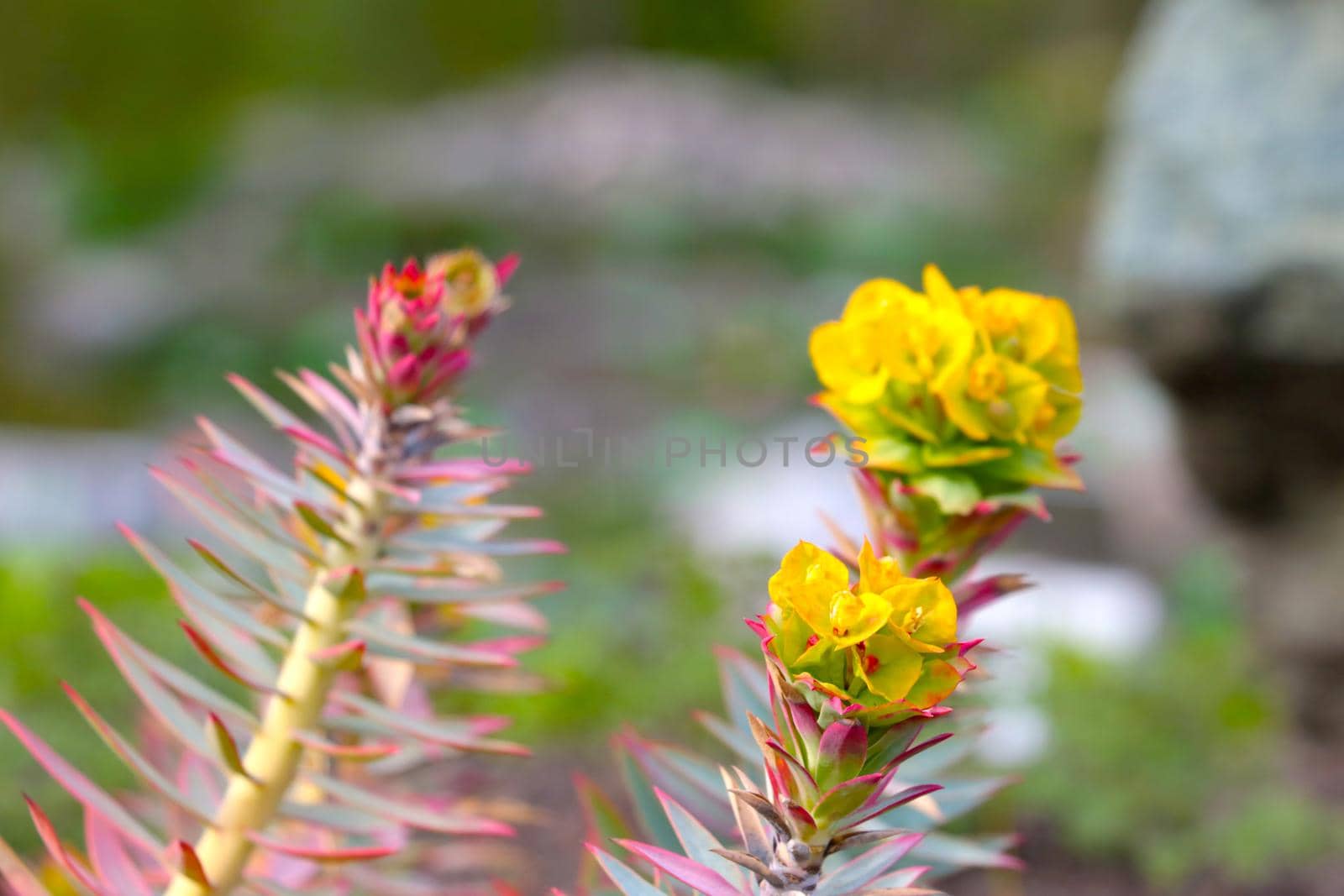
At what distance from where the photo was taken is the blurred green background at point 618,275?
221 centimetres

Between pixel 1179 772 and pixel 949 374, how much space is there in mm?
1606

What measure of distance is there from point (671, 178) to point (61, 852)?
7.82 metres

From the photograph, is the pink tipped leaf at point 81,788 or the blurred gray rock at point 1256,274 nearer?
the pink tipped leaf at point 81,788

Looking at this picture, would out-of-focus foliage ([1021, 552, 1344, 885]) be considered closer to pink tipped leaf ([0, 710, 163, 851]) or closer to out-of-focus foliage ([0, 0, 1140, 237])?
pink tipped leaf ([0, 710, 163, 851])

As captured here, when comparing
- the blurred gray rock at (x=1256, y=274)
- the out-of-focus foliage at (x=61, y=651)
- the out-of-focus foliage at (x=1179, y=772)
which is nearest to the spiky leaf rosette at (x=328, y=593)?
the out-of-focus foliage at (x=61, y=651)

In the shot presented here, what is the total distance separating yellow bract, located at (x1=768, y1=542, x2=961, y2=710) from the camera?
1.75ft

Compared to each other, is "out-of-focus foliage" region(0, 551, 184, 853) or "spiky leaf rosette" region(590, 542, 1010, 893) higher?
"out-of-focus foliage" region(0, 551, 184, 853)

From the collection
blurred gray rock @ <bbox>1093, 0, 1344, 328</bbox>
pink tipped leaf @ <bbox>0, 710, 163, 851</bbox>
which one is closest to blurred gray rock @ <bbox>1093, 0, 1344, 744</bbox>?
blurred gray rock @ <bbox>1093, 0, 1344, 328</bbox>

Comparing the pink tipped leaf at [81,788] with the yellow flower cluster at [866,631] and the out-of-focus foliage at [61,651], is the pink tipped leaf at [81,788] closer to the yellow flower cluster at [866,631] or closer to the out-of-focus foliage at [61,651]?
the yellow flower cluster at [866,631]

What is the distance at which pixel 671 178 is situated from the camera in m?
8.23

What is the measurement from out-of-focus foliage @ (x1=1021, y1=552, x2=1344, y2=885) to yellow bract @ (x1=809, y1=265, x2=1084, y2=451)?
1334mm

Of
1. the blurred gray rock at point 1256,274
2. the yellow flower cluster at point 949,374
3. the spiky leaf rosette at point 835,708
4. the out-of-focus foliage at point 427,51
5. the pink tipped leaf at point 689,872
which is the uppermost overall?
the out-of-focus foliage at point 427,51

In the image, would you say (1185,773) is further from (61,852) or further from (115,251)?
(115,251)

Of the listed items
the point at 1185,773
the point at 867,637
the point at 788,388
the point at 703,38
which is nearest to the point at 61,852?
the point at 867,637
